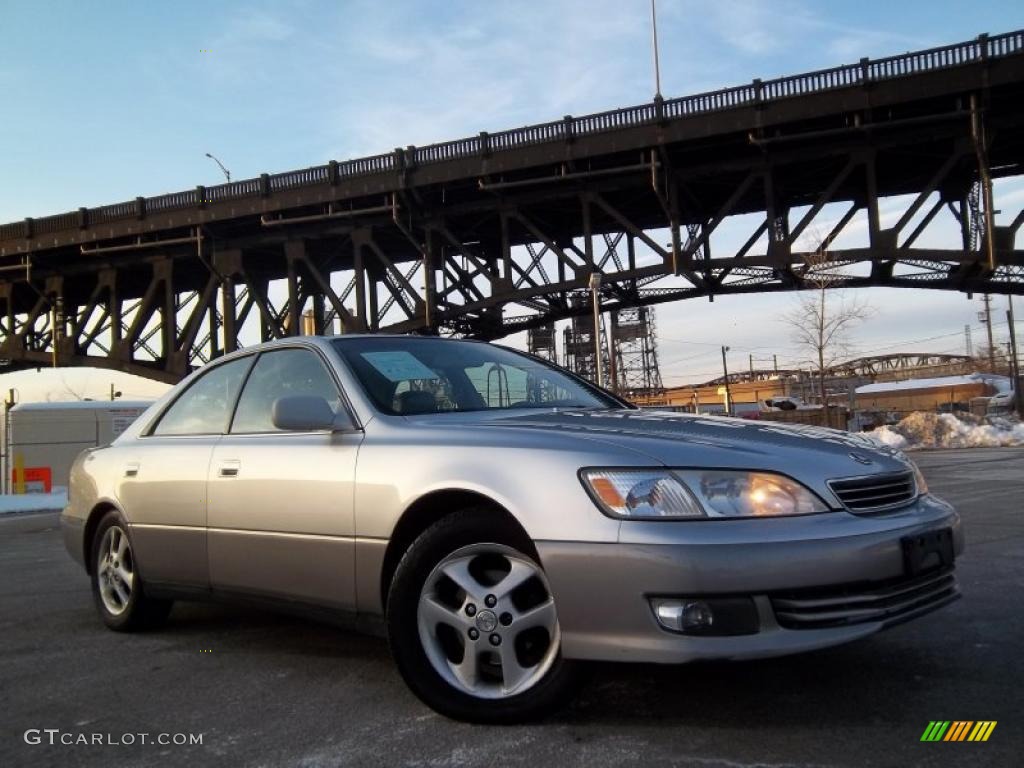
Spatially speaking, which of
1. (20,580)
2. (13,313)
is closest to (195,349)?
(13,313)

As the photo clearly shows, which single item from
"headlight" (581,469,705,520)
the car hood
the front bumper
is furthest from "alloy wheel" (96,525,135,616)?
"headlight" (581,469,705,520)

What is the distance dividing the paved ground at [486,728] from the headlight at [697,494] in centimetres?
73

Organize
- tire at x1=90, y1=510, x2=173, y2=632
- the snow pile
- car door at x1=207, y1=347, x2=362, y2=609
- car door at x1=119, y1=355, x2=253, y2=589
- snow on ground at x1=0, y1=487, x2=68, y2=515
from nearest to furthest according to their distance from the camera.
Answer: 1. car door at x1=207, y1=347, x2=362, y2=609
2. car door at x1=119, y1=355, x2=253, y2=589
3. tire at x1=90, y1=510, x2=173, y2=632
4. snow on ground at x1=0, y1=487, x2=68, y2=515
5. the snow pile

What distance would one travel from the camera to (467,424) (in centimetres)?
335

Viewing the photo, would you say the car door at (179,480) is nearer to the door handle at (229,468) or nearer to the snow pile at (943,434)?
the door handle at (229,468)

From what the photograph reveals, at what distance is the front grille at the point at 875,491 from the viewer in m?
2.88

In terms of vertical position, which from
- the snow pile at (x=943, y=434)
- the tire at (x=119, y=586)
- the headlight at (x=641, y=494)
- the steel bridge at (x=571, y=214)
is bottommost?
the snow pile at (x=943, y=434)

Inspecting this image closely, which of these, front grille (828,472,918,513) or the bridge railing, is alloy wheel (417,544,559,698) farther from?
the bridge railing

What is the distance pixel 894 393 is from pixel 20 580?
7336 cm

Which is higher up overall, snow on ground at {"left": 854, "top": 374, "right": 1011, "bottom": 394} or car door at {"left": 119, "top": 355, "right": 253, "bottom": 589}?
car door at {"left": 119, "top": 355, "right": 253, "bottom": 589}

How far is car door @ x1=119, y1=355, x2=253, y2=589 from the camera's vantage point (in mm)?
4129

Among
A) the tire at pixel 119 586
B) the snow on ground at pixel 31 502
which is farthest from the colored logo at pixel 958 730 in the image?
the snow on ground at pixel 31 502

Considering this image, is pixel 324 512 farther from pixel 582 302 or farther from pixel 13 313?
pixel 13 313

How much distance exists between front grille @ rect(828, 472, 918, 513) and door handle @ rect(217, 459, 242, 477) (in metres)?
2.58
